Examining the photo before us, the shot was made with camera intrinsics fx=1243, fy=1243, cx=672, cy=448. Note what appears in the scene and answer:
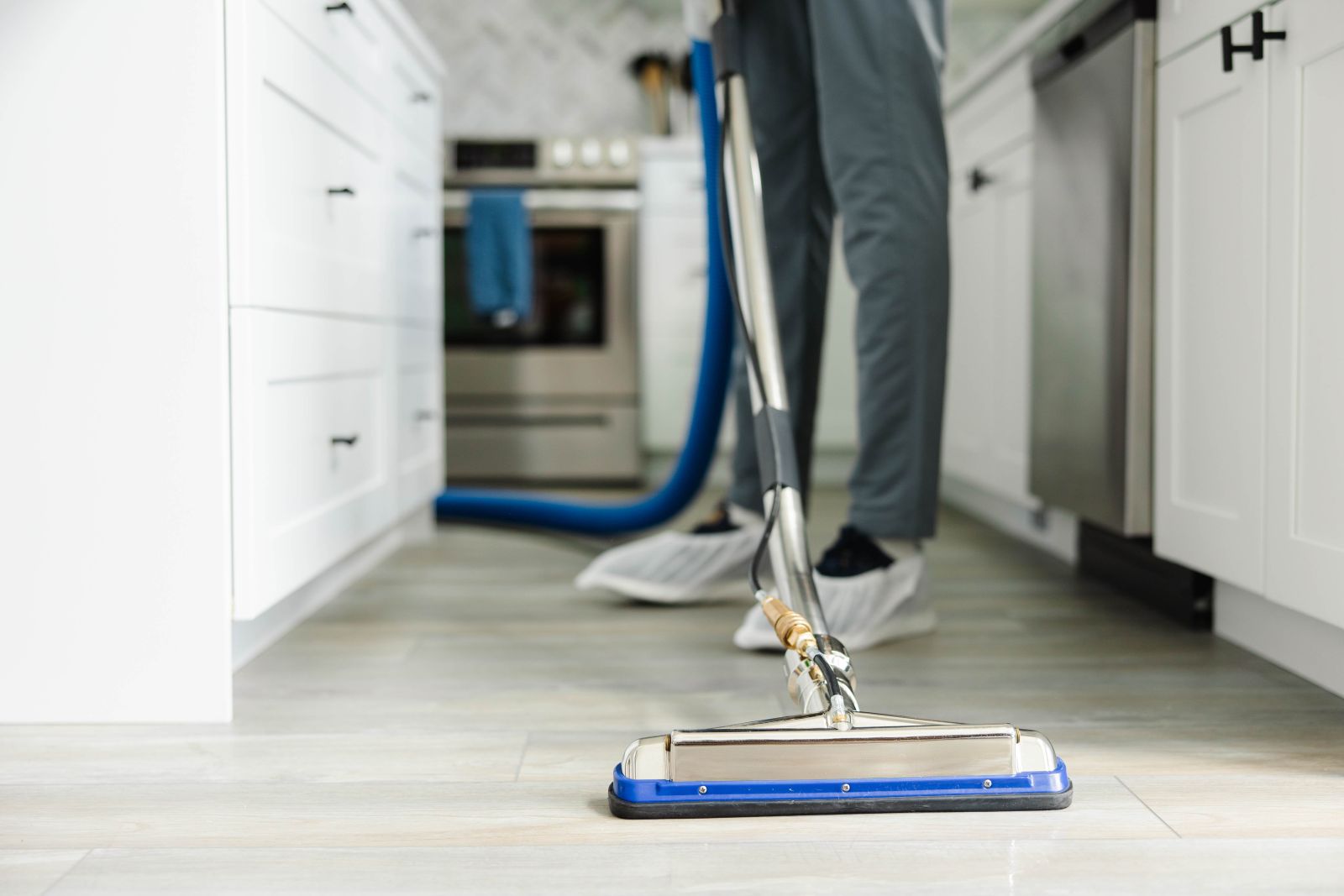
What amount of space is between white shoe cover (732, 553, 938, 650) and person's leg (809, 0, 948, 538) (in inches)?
2.0

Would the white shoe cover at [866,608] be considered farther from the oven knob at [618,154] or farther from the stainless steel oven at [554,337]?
the oven knob at [618,154]

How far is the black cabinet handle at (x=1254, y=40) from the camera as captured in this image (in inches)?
47.8

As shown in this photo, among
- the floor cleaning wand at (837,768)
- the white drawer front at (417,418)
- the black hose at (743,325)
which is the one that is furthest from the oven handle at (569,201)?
the floor cleaning wand at (837,768)

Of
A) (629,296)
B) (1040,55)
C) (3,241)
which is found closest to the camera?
(3,241)

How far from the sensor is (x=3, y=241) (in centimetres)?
107

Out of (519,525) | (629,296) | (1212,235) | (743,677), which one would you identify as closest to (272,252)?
(743,677)

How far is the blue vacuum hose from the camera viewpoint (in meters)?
1.66

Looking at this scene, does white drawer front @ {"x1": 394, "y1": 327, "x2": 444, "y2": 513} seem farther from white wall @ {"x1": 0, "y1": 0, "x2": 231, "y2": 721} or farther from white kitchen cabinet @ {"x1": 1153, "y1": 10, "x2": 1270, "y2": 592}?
white kitchen cabinet @ {"x1": 1153, "y1": 10, "x2": 1270, "y2": 592}

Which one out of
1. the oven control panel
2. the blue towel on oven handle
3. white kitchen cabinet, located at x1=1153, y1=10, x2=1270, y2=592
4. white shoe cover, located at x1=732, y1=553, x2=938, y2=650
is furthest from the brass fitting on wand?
the oven control panel

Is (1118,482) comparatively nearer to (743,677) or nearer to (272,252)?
(743,677)

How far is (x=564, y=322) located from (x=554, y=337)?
44 millimetres

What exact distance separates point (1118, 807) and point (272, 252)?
900mm

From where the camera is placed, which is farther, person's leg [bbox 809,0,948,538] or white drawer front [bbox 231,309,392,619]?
person's leg [bbox 809,0,948,538]

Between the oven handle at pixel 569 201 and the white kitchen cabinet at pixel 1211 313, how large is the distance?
1.73 m
